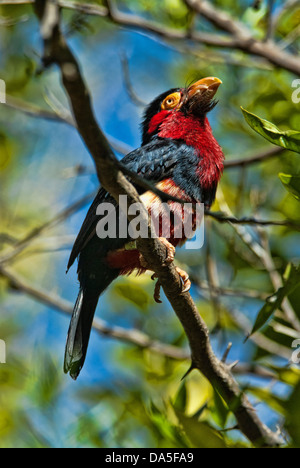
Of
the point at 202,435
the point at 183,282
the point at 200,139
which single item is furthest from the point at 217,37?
the point at 202,435

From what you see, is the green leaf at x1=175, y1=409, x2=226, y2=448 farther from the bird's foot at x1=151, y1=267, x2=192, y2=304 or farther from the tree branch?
the tree branch

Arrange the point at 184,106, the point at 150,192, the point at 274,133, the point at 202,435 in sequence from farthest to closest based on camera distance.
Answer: the point at 184,106 < the point at 150,192 < the point at 274,133 < the point at 202,435

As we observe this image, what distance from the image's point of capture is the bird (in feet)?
11.6

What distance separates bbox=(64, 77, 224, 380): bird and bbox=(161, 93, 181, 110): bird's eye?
0.16 metres

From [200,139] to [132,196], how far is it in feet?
5.98

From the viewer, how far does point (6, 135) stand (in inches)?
222

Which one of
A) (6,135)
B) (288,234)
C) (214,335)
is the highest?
(288,234)

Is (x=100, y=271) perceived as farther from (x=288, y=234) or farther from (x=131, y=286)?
(x=288, y=234)

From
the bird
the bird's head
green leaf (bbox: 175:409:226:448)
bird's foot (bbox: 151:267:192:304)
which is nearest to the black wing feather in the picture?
the bird

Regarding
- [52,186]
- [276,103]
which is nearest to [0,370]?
[52,186]

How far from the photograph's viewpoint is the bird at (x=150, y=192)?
3.54 meters

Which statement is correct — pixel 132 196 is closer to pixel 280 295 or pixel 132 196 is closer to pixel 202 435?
pixel 280 295

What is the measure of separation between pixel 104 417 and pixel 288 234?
2.00 metres

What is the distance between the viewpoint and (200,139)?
13.1ft
